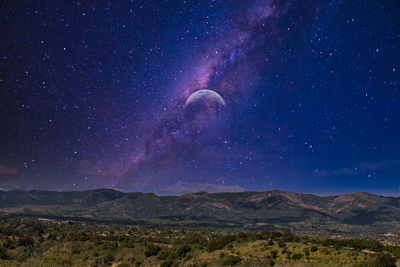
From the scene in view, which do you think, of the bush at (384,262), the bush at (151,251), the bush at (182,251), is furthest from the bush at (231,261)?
the bush at (151,251)

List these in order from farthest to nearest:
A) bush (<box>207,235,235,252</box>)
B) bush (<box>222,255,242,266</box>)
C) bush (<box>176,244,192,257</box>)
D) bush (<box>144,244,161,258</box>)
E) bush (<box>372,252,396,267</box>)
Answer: bush (<box>207,235,235,252</box>)
bush (<box>144,244,161,258</box>)
bush (<box>176,244,192,257</box>)
bush (<box>222,255,242,266</box>)
bush (<box>372,252,396,267</box>)

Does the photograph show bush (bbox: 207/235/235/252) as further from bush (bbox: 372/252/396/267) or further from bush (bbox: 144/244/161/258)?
bush (bbox: 372/252/396/267)

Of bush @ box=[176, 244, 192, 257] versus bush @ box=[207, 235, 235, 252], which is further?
bush @ box=[207, 235, 235, 252]

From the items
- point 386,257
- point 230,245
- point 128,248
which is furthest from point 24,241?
point 386,257

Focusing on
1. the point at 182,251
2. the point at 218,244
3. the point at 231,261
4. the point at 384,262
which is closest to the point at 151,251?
the point at 182,251

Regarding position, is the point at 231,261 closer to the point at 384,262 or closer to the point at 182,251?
the point at 384,262

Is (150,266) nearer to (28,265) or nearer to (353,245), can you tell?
(28,265)

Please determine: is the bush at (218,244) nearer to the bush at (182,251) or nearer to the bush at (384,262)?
the bush at (182,251)

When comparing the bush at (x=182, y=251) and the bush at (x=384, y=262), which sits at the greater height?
the bush at (x=384, y=262)

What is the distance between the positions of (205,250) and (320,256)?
74.0 feet

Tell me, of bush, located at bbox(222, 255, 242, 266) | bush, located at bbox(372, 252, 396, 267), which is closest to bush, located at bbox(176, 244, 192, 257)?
bush, located at bbox(222, 255, 242, 266)

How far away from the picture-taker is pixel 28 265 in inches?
321

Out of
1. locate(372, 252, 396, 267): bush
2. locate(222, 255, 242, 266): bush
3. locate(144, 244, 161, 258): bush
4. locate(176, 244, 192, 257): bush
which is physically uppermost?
locate(372, 252, 396, 267): bush

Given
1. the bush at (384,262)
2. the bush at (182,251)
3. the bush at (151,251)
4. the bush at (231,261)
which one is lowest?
the bush at (151,251)
